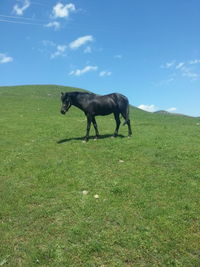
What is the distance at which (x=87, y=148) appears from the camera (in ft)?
49.4

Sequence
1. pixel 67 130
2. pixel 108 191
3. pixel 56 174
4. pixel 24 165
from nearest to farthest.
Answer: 1. pixel 108 191
2. pixel 56 174
3. pixel 24 165
4. pixel 67 130

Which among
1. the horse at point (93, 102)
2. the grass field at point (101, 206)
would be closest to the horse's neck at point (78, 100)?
the horse at point (93, 102)

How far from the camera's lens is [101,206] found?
27.5ft

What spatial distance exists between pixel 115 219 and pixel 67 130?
1452cm

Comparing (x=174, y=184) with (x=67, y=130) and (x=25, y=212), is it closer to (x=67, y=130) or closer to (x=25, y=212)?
(x=25, y=212)

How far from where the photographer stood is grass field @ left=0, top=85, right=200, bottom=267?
6422mm

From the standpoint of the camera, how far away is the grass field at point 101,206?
253 inches

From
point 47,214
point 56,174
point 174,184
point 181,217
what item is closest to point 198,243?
point 181,217

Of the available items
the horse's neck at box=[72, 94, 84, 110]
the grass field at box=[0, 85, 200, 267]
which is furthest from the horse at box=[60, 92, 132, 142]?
the grass field at box=[0, 85, 200, 267]

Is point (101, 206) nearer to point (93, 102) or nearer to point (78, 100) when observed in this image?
point (93, 102)

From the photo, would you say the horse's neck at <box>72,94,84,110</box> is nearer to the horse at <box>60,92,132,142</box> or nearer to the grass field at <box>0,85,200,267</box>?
the horse at <box>60,92,132,142</box>

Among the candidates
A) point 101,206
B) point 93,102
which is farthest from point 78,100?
point 101,206

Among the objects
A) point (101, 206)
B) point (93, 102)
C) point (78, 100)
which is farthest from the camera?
point (78, 100)

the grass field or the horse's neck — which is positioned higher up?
the horse's neck
